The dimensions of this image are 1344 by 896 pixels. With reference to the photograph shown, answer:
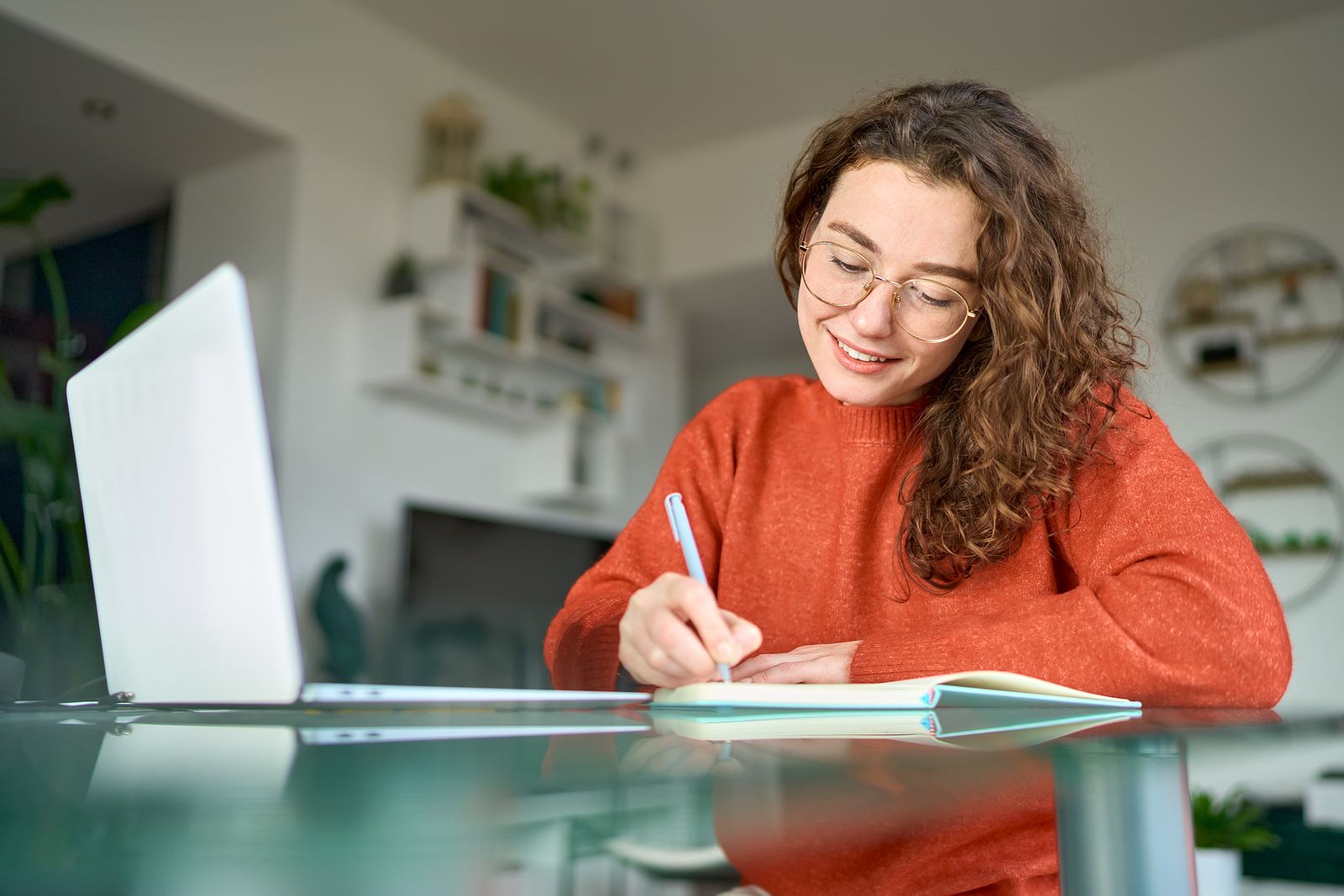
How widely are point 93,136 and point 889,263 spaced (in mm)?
3614

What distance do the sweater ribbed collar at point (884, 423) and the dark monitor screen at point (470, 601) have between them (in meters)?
2.61

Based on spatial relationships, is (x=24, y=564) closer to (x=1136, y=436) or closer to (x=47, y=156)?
(x=47, y=156)

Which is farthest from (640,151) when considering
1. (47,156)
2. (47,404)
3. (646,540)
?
(646,540)

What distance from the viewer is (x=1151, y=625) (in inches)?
31.7

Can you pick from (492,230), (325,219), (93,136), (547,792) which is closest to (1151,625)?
(547,792)

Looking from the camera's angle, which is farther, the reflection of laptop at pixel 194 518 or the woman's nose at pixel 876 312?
the woman's nose at pixel 876 312

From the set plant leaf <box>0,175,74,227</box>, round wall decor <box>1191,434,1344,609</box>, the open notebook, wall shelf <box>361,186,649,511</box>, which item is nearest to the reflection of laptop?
the open notebook

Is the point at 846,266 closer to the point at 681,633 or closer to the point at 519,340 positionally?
the point at 681,633

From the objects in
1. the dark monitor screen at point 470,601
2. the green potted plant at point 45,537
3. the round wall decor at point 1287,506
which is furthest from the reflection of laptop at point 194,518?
the round wall decor at point 1287,506

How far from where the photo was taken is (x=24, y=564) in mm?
3111

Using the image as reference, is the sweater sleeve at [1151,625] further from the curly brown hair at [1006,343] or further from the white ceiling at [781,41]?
the white ceiling at [781,41]

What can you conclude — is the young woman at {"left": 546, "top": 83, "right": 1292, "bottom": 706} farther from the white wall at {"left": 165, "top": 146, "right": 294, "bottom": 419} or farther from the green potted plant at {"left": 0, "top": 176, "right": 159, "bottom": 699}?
the white wall at {"left": 165, "top": 146, "right": 294, "bottom": 419}

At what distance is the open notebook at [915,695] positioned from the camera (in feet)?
2.02

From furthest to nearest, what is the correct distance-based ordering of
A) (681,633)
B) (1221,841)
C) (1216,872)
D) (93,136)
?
(93,136)
(1221,841)
(1216,872)
(681,633)
